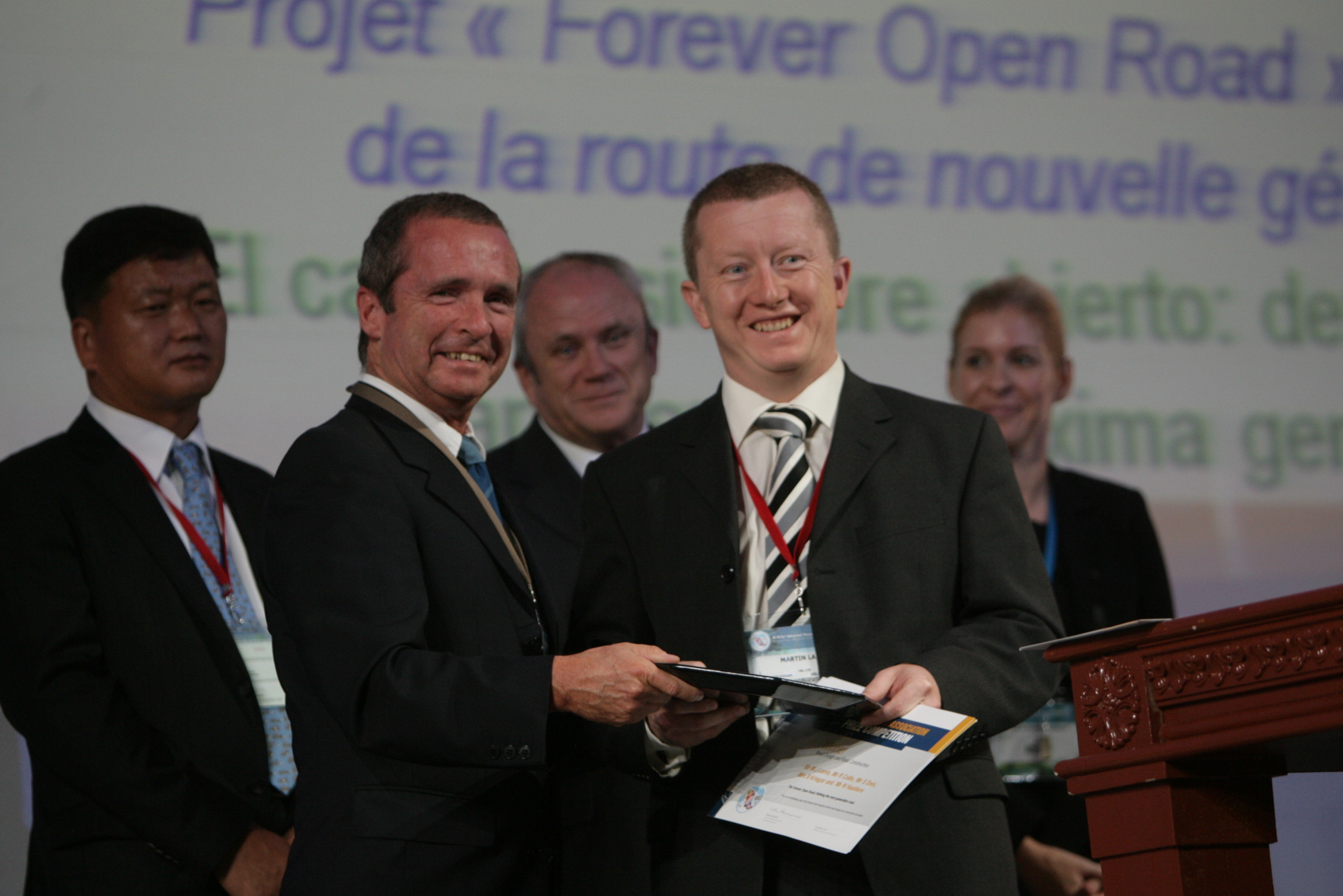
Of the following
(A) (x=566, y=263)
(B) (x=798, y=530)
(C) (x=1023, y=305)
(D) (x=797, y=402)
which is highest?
(A) (x=566, y=263)

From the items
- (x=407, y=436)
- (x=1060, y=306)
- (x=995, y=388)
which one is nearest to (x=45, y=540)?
(x=407, y=436)

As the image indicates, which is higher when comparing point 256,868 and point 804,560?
point 804,560

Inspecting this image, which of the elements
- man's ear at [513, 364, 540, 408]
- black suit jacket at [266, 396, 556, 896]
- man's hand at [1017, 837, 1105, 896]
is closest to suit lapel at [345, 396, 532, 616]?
black suit jacket at [266, 396, 556, 896]

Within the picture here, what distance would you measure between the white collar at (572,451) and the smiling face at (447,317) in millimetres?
1260

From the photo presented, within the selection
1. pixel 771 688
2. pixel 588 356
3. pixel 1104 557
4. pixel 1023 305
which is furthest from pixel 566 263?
pixel 771 688

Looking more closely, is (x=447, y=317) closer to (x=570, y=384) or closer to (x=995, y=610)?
(x=995, y=610)

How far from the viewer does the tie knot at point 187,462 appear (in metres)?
3.49

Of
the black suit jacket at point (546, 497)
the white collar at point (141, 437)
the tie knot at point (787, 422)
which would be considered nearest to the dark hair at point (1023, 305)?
the black suit jacket at point (546, 497)

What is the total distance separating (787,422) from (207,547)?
1.46 meters

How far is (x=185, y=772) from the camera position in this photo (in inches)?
115

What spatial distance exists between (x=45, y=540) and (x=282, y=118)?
1536 millimetres

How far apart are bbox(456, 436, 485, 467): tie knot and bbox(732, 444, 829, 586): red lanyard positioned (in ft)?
1.66

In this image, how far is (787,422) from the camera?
264cm

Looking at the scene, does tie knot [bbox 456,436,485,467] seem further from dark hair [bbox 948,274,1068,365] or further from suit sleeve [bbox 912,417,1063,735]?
dark hair [bbox 948,274,1068,365]
